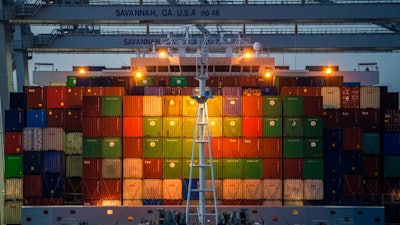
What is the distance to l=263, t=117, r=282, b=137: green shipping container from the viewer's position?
38.7m

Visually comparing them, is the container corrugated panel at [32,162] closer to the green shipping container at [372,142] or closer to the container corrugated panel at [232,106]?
the container corrugated panel at [232,106]

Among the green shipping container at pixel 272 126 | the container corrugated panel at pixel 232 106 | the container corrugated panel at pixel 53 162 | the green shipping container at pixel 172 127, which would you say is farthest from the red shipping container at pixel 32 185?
the green shipping container at pixel 272 126

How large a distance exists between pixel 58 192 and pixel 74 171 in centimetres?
179

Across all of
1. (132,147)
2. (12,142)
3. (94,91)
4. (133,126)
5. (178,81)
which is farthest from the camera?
(178,81)

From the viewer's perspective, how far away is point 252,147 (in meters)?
38.5

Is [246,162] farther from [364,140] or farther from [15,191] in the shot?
[15,191]

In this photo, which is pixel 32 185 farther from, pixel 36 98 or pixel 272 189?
pixel 272 189

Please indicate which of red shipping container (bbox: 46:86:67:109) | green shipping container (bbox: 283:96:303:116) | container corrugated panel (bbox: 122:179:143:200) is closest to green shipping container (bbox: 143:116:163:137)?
container corrugated panel (bbox: 122:179:143:200)

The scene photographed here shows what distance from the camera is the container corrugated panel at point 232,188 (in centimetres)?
3731

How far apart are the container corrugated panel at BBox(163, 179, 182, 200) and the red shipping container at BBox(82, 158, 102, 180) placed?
8.85 ft

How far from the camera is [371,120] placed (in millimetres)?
42938

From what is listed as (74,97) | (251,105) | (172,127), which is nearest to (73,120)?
(74,97)

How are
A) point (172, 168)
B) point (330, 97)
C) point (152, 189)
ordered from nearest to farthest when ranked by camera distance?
point (152, 189)
point (172, 168)
point (330, 97)

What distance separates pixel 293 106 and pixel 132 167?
23.5 feet
